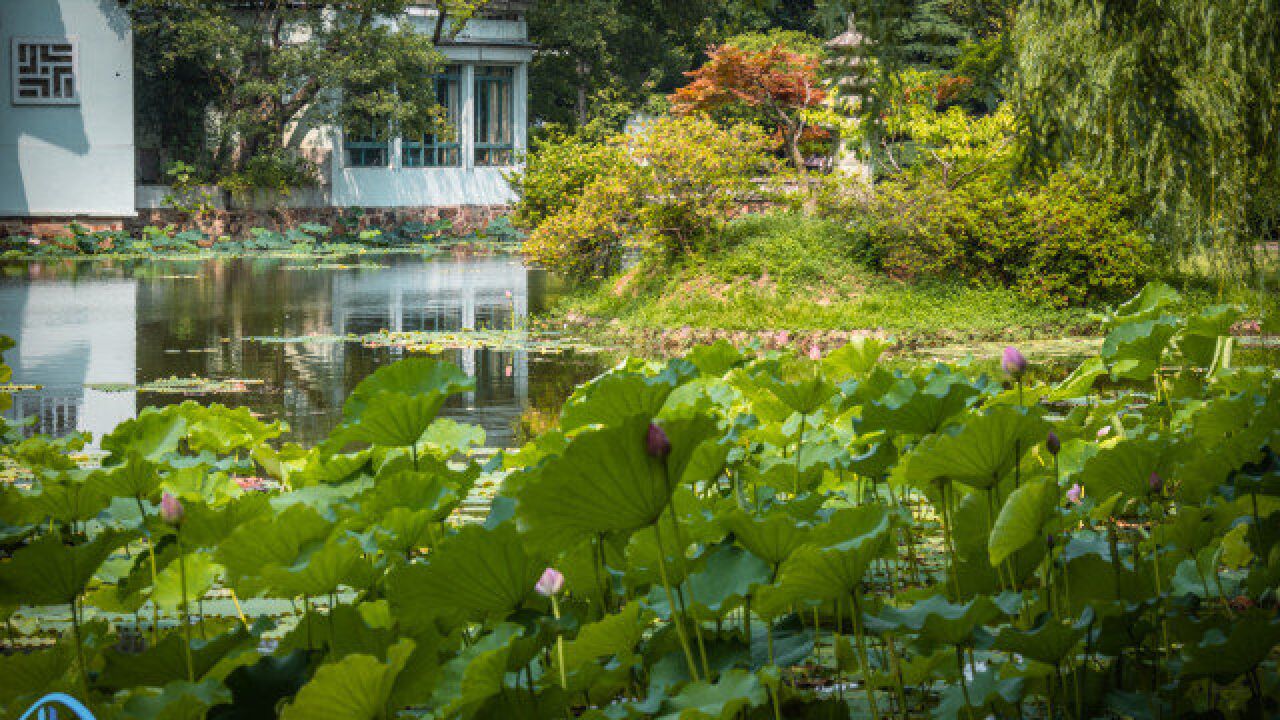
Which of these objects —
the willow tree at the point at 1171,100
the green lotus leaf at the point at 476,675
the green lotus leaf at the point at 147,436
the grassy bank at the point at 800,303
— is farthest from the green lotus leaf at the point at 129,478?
the grassy bank at the point at 800,303

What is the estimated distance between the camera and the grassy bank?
1210 centimetres

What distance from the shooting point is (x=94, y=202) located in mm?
26469

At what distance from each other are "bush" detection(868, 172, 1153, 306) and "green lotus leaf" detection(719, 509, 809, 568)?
37.4 feet

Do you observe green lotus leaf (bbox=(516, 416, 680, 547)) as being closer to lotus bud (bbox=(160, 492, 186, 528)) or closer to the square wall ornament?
lotus bud (bbox=(160, 492, 186, 528))

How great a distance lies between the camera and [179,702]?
1.71 metres

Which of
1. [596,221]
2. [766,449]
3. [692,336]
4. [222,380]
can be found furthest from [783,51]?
[766,449]

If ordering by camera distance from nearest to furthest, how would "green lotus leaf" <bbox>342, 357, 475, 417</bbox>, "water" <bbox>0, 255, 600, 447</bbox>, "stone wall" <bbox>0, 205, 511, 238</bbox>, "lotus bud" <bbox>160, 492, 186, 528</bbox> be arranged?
"lotus bud" <bbox>160, 492, 186, 528</bbox> → "green lotus leaf" <bbox>342, 357, 475, 417</bbox> → "water" <bbox>0, 255, 600, 447</bbox> → "stone wall" <bbox>0, 205, 511, 238</bbox>

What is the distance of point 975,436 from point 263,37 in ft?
97.5

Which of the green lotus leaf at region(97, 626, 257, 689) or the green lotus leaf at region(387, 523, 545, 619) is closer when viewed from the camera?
the green lotus leaf at region(387, 523, 545, 619)

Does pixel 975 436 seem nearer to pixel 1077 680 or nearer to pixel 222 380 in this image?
pixel 1077 680

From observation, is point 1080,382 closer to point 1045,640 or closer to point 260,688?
point 1045,640

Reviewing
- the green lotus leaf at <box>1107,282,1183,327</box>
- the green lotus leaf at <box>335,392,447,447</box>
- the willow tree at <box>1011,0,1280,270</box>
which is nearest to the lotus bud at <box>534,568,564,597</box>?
the green lotus leaf at <box>335,392,447,447</box>

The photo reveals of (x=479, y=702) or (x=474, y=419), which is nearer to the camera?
(x=479, y=702)

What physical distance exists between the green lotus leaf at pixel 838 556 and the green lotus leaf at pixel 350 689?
1.92ft
